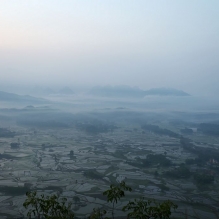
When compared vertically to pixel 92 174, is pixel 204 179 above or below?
above

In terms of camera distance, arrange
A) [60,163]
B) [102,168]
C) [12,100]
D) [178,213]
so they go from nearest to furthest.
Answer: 1. [178,213]
2. [102,168]
3. [60,163]
4. [12,100]

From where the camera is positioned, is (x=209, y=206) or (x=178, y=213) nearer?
(x=178, y=213)

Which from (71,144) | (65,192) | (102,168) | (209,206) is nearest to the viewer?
(209,206)

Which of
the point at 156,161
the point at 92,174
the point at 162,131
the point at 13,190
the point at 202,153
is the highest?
the point at 162,131

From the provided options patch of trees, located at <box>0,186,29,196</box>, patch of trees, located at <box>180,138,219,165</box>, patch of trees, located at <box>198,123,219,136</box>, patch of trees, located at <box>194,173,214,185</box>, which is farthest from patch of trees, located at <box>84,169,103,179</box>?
patch of trees, located at <box>198,123,219,136</box>

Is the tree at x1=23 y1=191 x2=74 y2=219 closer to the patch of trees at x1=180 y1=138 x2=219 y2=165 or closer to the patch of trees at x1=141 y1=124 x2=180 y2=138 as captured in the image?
the patch of trees at x1=180 y1=138 x2=219 y2=165

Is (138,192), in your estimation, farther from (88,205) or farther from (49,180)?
(49,180)

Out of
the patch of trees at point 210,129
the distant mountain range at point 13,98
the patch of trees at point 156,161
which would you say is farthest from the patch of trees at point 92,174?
the distant mountain range at point 13,98

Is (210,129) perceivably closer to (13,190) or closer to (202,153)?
(202,153)

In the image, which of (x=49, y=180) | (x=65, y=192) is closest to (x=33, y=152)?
(x=49, y=180)

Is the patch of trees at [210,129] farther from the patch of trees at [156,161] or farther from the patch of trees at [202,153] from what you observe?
the patch of trees at [156,161]

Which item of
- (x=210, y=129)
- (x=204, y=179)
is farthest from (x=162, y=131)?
(x=204, y=179)
